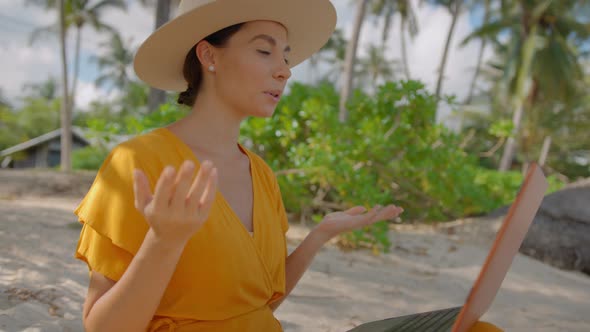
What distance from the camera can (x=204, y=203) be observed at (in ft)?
2.56

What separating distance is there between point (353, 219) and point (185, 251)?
0.53 metres

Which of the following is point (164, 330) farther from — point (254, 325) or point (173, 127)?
point (173, 127)

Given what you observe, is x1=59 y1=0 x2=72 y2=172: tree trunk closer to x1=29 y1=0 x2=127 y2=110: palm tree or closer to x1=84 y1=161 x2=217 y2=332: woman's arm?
x1=29 y1=0 x2=127 y2=110: palm tree

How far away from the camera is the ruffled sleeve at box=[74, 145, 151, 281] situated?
38.5 inches

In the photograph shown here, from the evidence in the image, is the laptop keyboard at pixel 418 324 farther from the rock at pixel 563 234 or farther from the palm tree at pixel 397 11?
the palm tree at pixel 397 11

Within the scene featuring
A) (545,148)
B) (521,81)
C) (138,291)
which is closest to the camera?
(138,291)

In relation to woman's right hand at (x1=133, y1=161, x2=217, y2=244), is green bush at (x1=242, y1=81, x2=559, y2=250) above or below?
below

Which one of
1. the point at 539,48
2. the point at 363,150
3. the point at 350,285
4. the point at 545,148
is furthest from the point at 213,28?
the point at 545,148

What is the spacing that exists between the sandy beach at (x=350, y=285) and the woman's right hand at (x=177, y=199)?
53.5 inches

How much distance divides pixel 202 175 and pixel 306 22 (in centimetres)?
87

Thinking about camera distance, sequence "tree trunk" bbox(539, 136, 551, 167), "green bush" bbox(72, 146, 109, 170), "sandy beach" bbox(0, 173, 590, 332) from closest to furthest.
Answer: "sandy beach" bbox(0, 173, 590, 332) → "green bush" bbox(72, 146, 109, 170) → "tree trunk" bbox(539, 136, 551, 167)

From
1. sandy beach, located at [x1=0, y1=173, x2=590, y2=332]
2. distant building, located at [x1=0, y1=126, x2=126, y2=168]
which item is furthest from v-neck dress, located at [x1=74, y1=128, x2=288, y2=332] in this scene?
distant building, located at [x1=0, y1=126, x2=126, y2=168]

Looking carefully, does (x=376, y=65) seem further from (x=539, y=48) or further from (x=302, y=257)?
(x=302, y=257)

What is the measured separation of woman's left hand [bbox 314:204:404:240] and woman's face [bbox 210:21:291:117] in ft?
1.27
